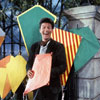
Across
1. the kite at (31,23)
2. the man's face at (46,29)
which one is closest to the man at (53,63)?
the man's face at (46,29)

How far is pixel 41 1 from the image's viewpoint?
432 centimetres

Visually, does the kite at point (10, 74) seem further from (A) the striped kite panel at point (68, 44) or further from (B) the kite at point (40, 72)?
(A) the striped kite panel at point (68, 44)

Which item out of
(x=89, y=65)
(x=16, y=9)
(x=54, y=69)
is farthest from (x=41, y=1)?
(x=54, y=69)

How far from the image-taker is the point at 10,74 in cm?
300

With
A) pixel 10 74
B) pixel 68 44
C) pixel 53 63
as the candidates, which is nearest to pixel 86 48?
pixel 68 44

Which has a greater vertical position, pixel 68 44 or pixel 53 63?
pixel 68 44

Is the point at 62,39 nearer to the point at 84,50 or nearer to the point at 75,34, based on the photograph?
the point at 75,34

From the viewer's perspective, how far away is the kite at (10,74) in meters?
2.97

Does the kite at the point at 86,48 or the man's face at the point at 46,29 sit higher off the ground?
the man's face at the point at 46,29

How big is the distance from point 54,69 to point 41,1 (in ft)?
7.81

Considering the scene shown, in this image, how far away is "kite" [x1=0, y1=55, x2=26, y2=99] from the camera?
2.97 meters

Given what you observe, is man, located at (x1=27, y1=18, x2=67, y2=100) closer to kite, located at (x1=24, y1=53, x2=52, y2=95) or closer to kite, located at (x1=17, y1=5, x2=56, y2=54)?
kite, located at (x1=24, y1=53, x2=52, y2=95)

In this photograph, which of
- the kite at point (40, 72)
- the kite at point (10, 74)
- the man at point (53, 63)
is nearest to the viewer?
the kite at point (40, 72)

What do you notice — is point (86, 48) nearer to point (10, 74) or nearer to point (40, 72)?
point (40, 72)
